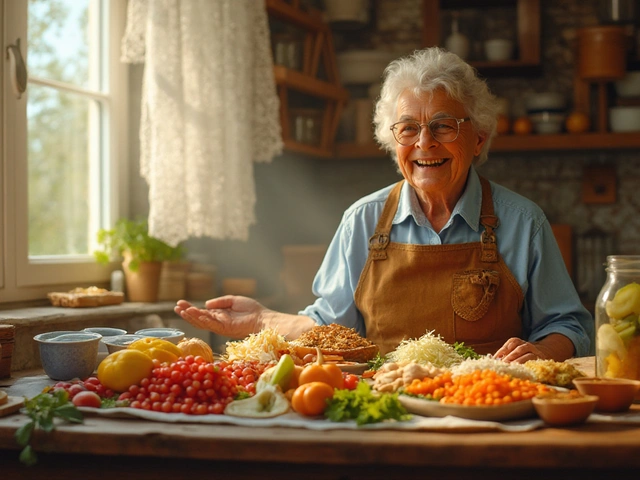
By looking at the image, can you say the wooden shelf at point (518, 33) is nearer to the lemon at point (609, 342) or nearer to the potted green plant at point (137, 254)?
the potted green plant at point (137, 254)

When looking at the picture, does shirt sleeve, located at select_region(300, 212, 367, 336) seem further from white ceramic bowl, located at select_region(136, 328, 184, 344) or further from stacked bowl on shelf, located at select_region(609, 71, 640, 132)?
stacked bowl on shelf, located at select_region(609, 71, 640, 132)

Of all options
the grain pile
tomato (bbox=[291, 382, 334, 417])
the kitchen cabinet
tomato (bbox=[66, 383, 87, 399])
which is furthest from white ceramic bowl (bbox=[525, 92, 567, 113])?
tomato (bbox=[66, 383, 87, 399])

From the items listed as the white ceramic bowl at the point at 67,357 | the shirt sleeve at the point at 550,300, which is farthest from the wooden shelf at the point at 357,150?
the white ceramic bowl at the point at 67,357

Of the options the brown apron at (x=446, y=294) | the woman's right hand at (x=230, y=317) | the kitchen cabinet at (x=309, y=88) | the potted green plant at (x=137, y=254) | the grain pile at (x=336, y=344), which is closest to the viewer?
the grain pile at (x=336, y=344)

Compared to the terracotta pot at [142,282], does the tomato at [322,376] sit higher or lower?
lower

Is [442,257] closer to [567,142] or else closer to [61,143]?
[61,143]

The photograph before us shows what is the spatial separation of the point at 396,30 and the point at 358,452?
4.41 m

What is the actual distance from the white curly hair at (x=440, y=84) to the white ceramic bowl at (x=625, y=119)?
236 centimetres

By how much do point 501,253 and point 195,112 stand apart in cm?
169

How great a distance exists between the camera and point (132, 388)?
158 centimetres

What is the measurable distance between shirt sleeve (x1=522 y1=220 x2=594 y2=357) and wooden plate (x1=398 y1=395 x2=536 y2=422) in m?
0.99

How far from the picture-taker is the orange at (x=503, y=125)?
477 centimetres

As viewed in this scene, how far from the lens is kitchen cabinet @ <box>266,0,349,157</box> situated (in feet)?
13.9

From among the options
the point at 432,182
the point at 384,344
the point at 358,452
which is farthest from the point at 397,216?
the point at 358,452
